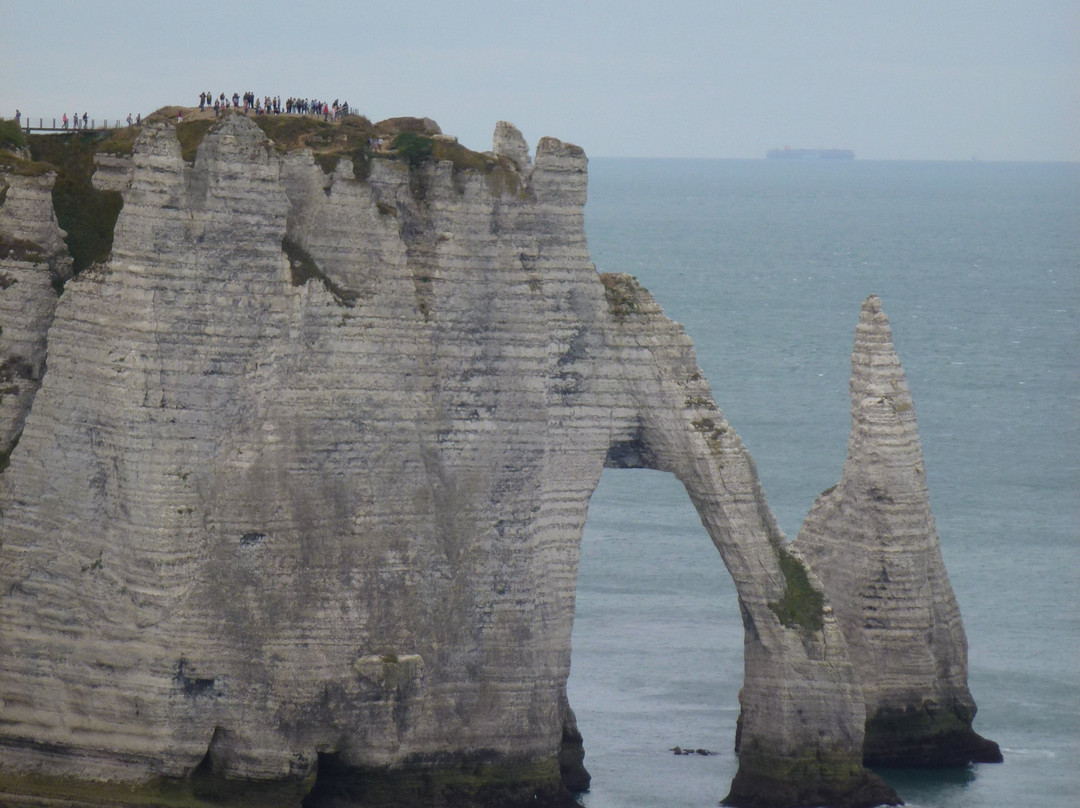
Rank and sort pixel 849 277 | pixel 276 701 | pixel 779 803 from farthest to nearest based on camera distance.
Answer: pixel 849 277 < pixel 779 803 < pixel 276 701

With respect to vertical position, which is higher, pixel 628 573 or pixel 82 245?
pixel 82 245

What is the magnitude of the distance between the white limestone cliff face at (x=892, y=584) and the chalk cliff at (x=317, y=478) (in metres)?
4.36

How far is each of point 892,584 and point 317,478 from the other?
16889 mm

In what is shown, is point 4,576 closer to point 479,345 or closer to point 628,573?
point 479,345

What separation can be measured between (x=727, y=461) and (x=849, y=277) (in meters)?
132

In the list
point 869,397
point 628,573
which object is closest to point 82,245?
point 869,397

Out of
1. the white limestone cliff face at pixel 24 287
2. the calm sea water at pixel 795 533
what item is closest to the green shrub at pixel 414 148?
the white limestone cliff face at pixel 24 287

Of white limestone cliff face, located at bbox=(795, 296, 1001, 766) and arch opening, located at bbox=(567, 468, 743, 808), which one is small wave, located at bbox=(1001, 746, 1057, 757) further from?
arch opening, located at bbox=(567, 468, 743, 808)

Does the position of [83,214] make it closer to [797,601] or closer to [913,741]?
[797,601]

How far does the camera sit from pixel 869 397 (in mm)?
68750

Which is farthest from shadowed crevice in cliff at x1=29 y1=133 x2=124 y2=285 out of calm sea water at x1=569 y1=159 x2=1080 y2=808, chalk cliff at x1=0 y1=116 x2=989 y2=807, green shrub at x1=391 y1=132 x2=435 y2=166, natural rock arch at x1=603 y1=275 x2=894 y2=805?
calm sea water at x1=569 y1=159 x2=1080 y2=808

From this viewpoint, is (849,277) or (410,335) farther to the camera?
(849,277)

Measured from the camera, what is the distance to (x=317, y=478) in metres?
60.0

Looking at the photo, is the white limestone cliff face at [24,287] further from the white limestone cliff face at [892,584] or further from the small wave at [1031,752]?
the small wave at [1031,752]
